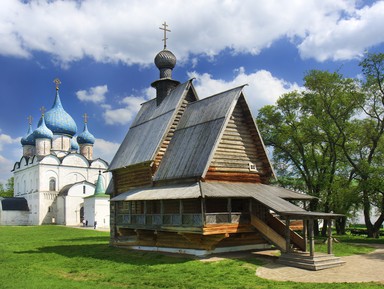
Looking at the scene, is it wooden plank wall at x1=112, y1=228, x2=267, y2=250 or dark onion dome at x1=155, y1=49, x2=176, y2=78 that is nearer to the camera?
wooden plank wall at x1=112, y1=228, x2=267, y2=250

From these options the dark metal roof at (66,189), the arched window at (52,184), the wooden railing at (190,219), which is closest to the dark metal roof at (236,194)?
the wooden railing at (190,219)

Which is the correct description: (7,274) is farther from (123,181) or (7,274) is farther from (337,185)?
(337,185)

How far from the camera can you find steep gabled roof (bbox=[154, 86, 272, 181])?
17.7 metres

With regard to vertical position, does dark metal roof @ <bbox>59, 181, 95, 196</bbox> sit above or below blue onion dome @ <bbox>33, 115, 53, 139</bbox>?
below

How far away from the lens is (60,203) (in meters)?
60.0

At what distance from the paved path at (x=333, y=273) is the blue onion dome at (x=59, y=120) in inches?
2165

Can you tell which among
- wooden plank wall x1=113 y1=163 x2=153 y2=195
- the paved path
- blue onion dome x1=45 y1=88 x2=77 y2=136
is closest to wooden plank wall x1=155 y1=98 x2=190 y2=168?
wooden plank wall x1=113 y1=163 x2=153 y2=195

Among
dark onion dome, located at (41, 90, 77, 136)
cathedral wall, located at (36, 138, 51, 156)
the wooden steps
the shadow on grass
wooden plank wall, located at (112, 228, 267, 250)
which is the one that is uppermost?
dark onion dome, located at (41, 90, 77, 136)

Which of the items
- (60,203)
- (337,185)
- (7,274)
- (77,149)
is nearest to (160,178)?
(7,274)

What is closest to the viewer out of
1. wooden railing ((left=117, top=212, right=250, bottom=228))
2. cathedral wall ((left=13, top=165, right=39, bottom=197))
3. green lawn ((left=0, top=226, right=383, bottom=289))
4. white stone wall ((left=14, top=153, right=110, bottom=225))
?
green lawn ((left=0, top=226, right=383, bottom=289))

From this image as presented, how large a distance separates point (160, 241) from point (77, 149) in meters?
52.7

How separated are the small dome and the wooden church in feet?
8.70

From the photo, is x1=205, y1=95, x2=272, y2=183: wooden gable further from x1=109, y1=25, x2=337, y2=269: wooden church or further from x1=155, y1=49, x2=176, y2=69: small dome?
x1=155, y1=49, x2=176, y2=69: small dome

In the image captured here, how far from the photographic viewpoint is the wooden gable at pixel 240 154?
60.7 ft
